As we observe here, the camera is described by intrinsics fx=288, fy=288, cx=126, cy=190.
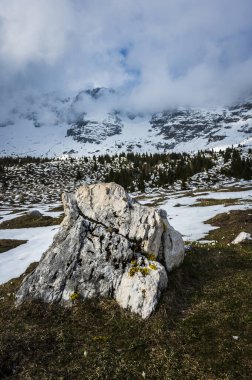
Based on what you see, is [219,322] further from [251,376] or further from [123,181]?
[123,181]

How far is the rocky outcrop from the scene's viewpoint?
12344mm

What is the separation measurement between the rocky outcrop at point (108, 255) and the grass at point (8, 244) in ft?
65.6

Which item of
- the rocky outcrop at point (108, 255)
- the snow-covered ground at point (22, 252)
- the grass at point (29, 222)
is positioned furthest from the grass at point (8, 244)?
the rocky outcrop at point (108, 255)

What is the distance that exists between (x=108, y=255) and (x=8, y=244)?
24.1 m

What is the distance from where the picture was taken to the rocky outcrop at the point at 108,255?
12.3 meters

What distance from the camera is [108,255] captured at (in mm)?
13625

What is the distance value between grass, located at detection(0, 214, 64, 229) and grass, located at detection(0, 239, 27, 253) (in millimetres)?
9684

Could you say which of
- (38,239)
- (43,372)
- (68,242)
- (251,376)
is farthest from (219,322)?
(38,239)

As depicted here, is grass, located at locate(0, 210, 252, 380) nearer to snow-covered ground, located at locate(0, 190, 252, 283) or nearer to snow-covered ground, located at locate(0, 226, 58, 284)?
snow-covered ground, located at locate(0, 226, 58, 284)

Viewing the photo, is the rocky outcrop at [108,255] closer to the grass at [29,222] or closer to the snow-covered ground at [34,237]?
the snow-covered ground at [34,237]

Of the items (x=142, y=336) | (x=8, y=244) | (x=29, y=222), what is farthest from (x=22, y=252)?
(x=142, y=336)

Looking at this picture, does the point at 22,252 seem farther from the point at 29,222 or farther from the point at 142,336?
the point at 142,336

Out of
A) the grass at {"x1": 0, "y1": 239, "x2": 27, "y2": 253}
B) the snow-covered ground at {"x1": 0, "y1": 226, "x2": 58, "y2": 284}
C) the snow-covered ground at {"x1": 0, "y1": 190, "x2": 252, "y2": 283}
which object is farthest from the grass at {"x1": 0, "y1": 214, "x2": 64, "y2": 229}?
the grass at {"x1": 0, "y1": 239, "x2": 27, "y2": 253}

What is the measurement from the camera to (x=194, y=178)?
111 m
